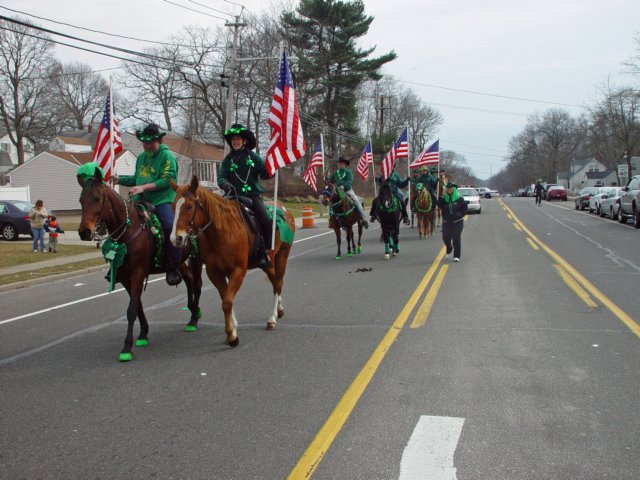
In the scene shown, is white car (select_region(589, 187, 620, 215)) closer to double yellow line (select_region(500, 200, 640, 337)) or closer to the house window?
double yellow line (select_region(500, 200, 640, 337))

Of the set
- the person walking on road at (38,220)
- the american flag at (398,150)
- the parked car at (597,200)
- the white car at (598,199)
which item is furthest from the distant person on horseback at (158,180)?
the parked car at (597,200)

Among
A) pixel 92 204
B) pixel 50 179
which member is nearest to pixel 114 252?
pixel 92 204

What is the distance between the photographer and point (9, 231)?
79.3 feet

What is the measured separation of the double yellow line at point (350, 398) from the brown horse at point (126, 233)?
8.37 feet

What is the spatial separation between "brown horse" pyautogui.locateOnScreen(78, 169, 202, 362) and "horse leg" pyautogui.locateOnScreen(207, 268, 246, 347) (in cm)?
52

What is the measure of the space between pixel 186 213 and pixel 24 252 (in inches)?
627

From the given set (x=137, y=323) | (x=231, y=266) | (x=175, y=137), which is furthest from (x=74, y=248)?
(x=175, y=137)

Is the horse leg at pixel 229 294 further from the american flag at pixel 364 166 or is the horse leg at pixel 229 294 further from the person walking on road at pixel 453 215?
the american flag at pixel 364 166

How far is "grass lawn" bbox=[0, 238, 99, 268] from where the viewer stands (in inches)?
679

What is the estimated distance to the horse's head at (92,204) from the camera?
19.6ft

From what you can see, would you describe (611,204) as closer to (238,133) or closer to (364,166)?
(364,166)

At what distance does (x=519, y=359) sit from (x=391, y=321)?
86.2 inches

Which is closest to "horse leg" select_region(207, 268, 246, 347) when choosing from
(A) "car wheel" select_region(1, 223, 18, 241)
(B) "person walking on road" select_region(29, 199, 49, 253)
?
(B) "person walking on road" select_region(29, 199, 49, 253)

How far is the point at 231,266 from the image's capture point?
22.0 ft
